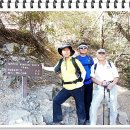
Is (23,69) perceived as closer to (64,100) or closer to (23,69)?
(23,69)

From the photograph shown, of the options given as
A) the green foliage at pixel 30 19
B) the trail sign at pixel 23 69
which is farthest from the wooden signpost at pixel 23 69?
the green foliage at pixel 30 19

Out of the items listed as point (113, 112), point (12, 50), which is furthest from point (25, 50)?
point (113, 112)

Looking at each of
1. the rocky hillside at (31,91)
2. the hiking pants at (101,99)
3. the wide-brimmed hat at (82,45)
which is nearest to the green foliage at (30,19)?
the rocky hillside at (31,91)

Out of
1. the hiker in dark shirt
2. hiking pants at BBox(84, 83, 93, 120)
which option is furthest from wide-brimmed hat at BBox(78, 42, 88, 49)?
hiking pants at BBox(84, 83, 93, 120)

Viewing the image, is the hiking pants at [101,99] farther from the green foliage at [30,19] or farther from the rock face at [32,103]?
the green foliage at [30,19]

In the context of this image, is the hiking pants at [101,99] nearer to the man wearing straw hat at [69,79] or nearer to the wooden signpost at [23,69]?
the man wearing straw hat at [69,79]

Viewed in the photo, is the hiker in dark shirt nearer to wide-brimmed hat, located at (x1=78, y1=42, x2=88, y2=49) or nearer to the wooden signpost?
wide-brimmed hat, located at (x1=78, y1=42, x2=88, y2=49)

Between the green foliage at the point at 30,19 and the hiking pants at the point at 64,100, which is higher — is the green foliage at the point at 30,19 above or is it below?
above

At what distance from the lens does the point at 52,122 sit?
79.4 inches

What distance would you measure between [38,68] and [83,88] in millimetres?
151

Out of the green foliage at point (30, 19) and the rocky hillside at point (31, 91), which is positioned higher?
the green foliage at point (30, 19)

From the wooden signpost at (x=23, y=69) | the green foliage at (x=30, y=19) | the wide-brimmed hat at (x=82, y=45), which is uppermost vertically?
the green foliage at (x=30, y=19)

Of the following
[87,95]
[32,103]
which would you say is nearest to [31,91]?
[32,103]

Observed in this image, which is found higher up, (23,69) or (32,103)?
(23,69)
